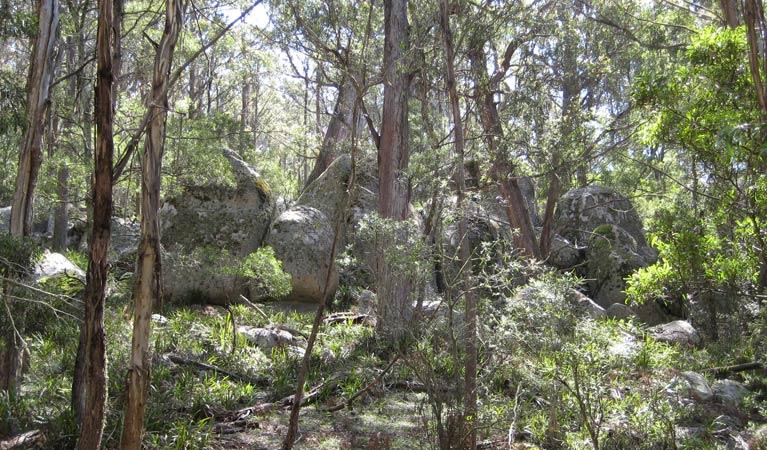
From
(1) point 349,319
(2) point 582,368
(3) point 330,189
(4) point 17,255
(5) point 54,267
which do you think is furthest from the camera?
(3) point 330,189

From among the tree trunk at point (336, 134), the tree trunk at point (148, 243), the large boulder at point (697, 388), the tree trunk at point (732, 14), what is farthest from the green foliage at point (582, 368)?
the tree trunk at point (336, 134)

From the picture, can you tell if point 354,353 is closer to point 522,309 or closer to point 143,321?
point 522,309

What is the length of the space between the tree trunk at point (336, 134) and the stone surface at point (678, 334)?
26.4ft

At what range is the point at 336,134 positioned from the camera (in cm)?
1748

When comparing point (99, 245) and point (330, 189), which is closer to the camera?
point (99, 245)

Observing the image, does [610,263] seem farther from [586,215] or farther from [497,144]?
[497,144]

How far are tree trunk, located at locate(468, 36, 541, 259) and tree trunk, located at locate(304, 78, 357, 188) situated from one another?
14.4 ft

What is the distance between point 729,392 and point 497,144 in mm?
4585

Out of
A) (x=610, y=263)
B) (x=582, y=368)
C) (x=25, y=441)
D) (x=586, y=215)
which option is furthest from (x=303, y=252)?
(x=586, y=215)

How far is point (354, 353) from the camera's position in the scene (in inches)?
355

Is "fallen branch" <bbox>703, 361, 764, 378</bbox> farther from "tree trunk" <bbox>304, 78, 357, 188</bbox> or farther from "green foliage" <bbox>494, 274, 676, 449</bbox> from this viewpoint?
"tree trunk" <bbox>304, 78, 357, 188</bbox>

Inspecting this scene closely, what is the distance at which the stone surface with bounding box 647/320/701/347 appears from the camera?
1081cm

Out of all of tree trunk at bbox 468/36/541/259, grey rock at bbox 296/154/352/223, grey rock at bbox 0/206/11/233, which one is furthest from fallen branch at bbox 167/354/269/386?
grey rock at bbox 0/206/11/233

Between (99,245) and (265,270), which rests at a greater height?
(99,245)
